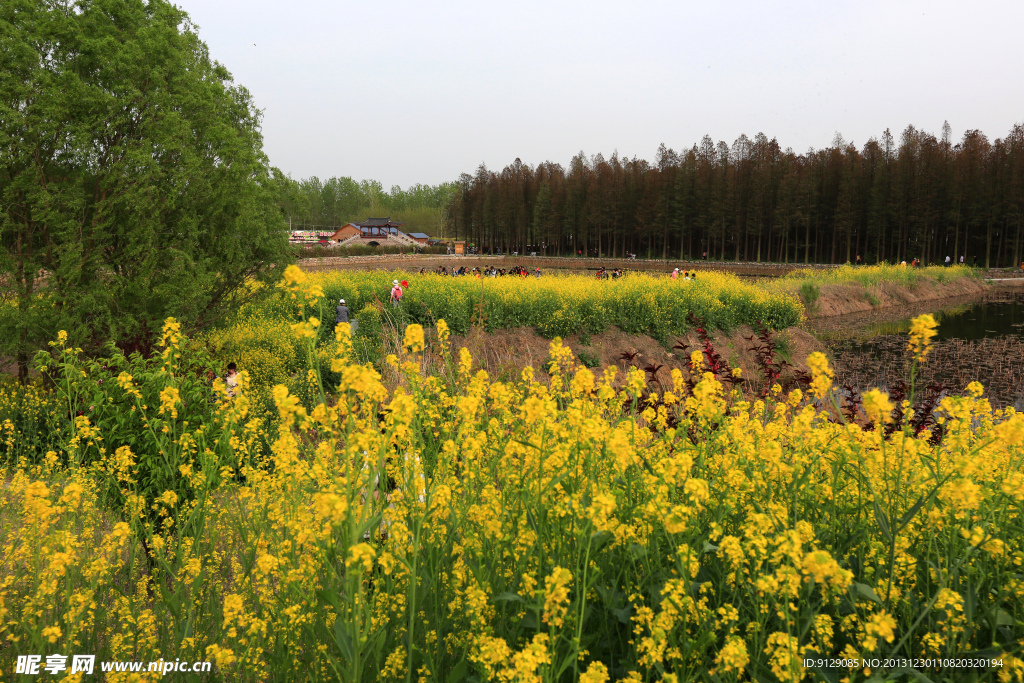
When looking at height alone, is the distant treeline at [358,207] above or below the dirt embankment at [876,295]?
above

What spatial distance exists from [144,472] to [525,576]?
3.96 meters

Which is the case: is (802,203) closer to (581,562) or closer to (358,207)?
(581,562)

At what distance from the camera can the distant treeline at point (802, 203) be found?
5178cm

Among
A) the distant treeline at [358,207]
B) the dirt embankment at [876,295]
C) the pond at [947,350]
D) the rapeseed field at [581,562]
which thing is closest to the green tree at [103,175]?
the rapeseed field at [581,562]

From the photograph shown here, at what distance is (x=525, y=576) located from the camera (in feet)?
6.58

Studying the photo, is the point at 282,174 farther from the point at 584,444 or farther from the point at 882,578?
the point at 882,578

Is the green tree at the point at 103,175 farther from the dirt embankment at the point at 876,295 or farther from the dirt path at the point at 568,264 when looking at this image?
the dirt path at the point at 568,264

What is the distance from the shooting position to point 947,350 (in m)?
18.7

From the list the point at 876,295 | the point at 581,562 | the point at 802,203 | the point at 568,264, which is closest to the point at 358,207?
the point at 568,264

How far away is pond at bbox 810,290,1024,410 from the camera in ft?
46.3

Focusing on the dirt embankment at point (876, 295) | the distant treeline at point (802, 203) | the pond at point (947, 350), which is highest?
the distant treeline at point (802, 203)

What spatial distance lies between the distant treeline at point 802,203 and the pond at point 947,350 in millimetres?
27180

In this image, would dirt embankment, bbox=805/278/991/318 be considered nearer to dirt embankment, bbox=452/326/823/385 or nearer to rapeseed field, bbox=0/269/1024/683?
dirt embankment, bbox=452/326/823/385

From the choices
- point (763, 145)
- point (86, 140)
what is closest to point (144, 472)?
point (86, 140)
